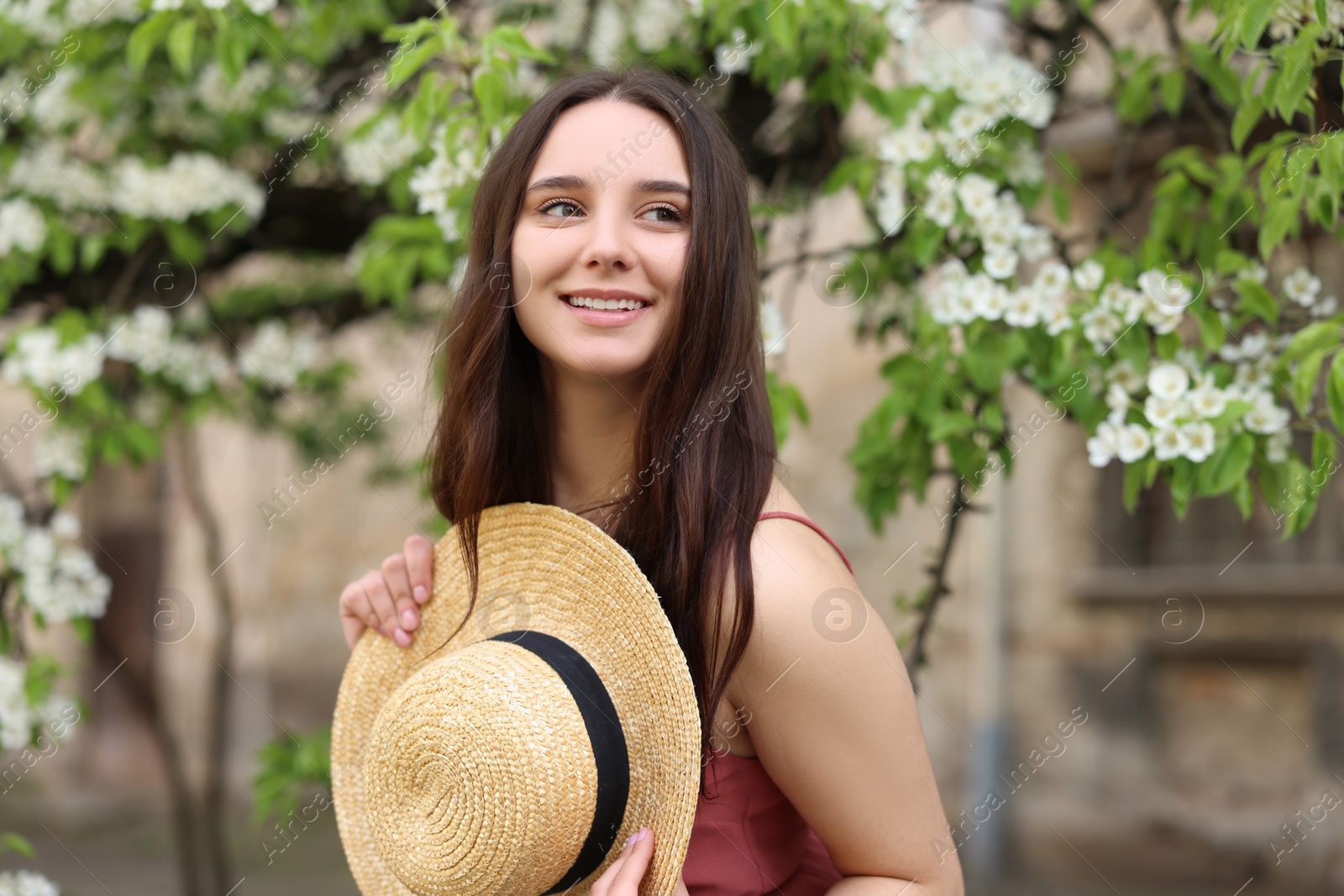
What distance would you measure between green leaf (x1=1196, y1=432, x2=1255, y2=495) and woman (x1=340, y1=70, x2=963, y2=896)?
0.91 meters

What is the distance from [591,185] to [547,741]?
0.67 metres

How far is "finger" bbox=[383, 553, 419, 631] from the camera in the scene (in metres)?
1.72

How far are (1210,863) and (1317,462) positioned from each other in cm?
432

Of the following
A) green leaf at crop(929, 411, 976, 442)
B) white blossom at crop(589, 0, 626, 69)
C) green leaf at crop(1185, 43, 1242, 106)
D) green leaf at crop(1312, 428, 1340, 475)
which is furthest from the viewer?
white blossom at crop(589, 0, 626, 69)

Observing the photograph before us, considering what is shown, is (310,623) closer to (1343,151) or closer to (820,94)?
(820,94)

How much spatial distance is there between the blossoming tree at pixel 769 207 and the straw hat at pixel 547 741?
3.44ft

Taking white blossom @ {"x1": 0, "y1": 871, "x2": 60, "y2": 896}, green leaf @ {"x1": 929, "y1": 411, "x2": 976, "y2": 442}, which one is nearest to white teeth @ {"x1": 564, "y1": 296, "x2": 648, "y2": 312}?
green leaf @ {"x1": 929, "y1": 411, "x2": 976, "y2": 442}

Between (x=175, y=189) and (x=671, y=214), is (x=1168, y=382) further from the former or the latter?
(x=175, y=189)

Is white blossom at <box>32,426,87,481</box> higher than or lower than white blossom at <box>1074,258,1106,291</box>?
lower

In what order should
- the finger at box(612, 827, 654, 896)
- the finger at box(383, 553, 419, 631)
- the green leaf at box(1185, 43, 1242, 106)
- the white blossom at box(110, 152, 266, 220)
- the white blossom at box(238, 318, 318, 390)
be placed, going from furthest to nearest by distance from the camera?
the white blossom at box(238, 318, 318, 390), the white blossom at box(110, 152, 266, 220), the green leaf at box(1185, 43, 1242, 106), the finger at box(383, 553, 419, 631), the finger at box(612, 827, 654, 896)

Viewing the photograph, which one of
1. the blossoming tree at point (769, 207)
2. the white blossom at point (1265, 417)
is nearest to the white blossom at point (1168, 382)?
the blossoming tree at point (769, 207)

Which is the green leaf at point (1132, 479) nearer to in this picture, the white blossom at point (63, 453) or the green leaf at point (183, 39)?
the green leaf at point (183, 39)

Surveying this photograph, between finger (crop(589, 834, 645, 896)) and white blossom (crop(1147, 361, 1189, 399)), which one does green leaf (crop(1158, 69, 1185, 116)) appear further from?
finger (crop(589, 834, 645, 896))

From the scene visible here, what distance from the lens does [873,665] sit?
1354mm
